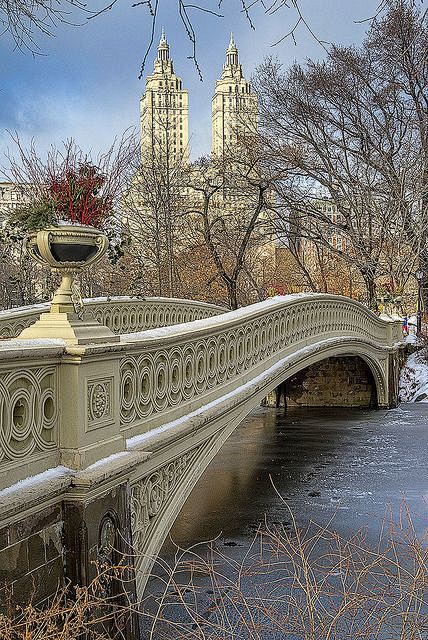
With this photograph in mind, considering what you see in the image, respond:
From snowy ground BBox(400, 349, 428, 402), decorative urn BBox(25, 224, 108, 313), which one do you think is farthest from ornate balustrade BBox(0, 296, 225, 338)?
snowy ground BBox(400, 349, 428, 402)

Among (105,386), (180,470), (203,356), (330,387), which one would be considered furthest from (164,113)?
(105,386)

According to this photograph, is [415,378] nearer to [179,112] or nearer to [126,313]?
[126,313]

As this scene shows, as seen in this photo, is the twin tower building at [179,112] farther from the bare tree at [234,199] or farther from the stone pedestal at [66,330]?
the stone pedestal at [66,330]

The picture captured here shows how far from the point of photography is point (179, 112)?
1197 inches

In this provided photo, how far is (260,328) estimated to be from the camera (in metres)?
10.4

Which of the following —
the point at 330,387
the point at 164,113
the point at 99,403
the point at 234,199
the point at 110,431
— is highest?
the point at 164,113

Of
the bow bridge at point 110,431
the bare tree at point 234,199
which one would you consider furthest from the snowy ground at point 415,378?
the bow bridge at point 110,431

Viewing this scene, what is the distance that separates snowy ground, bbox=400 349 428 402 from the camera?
2423 cm

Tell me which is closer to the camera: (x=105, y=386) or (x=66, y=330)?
(x=66, y=330)

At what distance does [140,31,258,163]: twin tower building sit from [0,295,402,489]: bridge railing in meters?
18.9

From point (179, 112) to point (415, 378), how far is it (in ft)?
44.3

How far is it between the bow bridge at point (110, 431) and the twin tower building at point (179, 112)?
18588 millimetres

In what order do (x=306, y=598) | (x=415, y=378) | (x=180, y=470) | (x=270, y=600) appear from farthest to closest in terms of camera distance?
(x=415, y=378) < (x=180, y=470) < (x=270, y=600) < (x=306, y=598)

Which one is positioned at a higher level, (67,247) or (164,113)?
(164,113)
